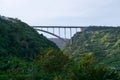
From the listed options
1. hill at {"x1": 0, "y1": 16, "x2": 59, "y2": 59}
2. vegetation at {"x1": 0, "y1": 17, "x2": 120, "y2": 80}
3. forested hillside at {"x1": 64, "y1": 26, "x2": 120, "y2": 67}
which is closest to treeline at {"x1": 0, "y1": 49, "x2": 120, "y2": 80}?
vegetation at {"x1": 0, "y1": 17, "x2": 120, "y2": 80}

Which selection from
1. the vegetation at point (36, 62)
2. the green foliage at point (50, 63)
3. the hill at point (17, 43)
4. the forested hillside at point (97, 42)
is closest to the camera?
the vegetation at point (36, 62)

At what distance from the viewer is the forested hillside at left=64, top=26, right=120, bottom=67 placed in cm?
13038

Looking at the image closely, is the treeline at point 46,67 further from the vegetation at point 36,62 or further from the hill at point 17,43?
the hill at point 17,43

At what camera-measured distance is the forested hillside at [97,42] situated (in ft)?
428

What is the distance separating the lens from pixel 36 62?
174 feet

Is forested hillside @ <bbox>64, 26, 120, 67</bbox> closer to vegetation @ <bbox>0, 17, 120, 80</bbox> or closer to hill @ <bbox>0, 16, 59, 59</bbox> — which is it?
vegetation @ <bbox>0, 17, 120, 80</bbox>

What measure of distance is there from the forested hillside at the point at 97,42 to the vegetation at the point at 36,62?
40.7 m

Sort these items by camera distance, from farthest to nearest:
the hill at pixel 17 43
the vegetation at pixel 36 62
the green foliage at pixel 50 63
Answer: the hill at pixel 17 43
the green foliage at pixel 50 63
the vegetation at pixel 36 62

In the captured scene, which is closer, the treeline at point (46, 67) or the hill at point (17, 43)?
the treeline at point (46, 67)

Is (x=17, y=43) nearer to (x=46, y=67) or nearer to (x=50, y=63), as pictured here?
(x=46, y=67)

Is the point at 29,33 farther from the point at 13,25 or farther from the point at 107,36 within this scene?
the point at 107,36

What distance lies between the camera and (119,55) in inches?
4754

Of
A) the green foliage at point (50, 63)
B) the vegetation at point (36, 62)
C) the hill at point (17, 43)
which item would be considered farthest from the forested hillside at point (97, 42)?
the green foliage at point (50, 63)

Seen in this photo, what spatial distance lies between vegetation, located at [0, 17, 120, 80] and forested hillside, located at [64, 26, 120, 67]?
40667 mm
